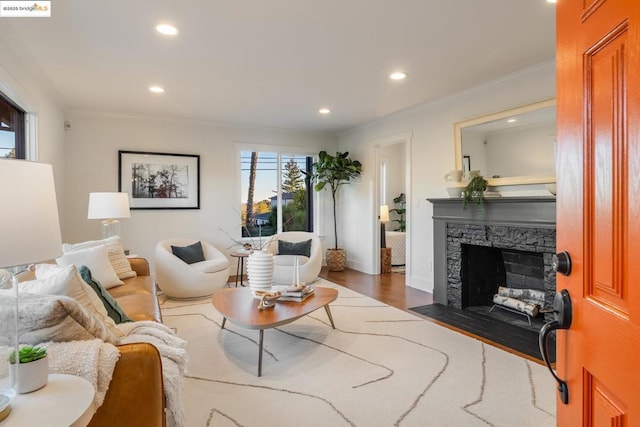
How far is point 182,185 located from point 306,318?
3121 millimetres

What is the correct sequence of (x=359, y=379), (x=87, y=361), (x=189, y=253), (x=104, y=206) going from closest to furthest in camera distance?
1. (x=87, y=361)
2. (x=359, y=379)
3. (x=104, y=206)
4. (x=189, y=253)

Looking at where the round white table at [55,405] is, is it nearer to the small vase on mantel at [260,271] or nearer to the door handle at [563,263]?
the door handle at [563,263]

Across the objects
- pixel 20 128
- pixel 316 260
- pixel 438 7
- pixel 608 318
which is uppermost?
pixel 438 7

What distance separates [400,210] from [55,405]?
24.5 ft

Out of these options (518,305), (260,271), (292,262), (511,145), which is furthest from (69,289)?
(511,145)

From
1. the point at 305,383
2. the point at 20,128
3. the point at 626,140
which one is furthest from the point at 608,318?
the point at 20,128

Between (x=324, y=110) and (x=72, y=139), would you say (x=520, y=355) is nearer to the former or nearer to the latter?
Answer: (x=324, y=110)

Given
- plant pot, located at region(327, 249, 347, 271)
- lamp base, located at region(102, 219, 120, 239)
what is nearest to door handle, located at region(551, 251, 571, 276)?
lamp base, located at region(102, 219, 120, 239)

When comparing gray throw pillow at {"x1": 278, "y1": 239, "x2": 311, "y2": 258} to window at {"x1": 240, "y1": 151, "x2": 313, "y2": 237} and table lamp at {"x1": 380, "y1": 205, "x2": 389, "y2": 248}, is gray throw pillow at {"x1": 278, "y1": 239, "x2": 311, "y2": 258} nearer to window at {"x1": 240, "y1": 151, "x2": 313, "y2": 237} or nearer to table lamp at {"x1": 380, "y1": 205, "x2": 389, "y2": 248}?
window at {"x1": 240, "y1": 151, "x2": 313, "y2": 237}

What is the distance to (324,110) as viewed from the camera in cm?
503


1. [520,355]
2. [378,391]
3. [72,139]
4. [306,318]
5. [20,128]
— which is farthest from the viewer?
[72,139]

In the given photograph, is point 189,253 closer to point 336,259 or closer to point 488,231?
point 336,259

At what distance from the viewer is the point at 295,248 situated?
5.37m

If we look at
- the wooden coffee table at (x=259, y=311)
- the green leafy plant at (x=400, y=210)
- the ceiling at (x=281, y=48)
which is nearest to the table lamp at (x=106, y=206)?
the ceiling at (x=281, y=48)
